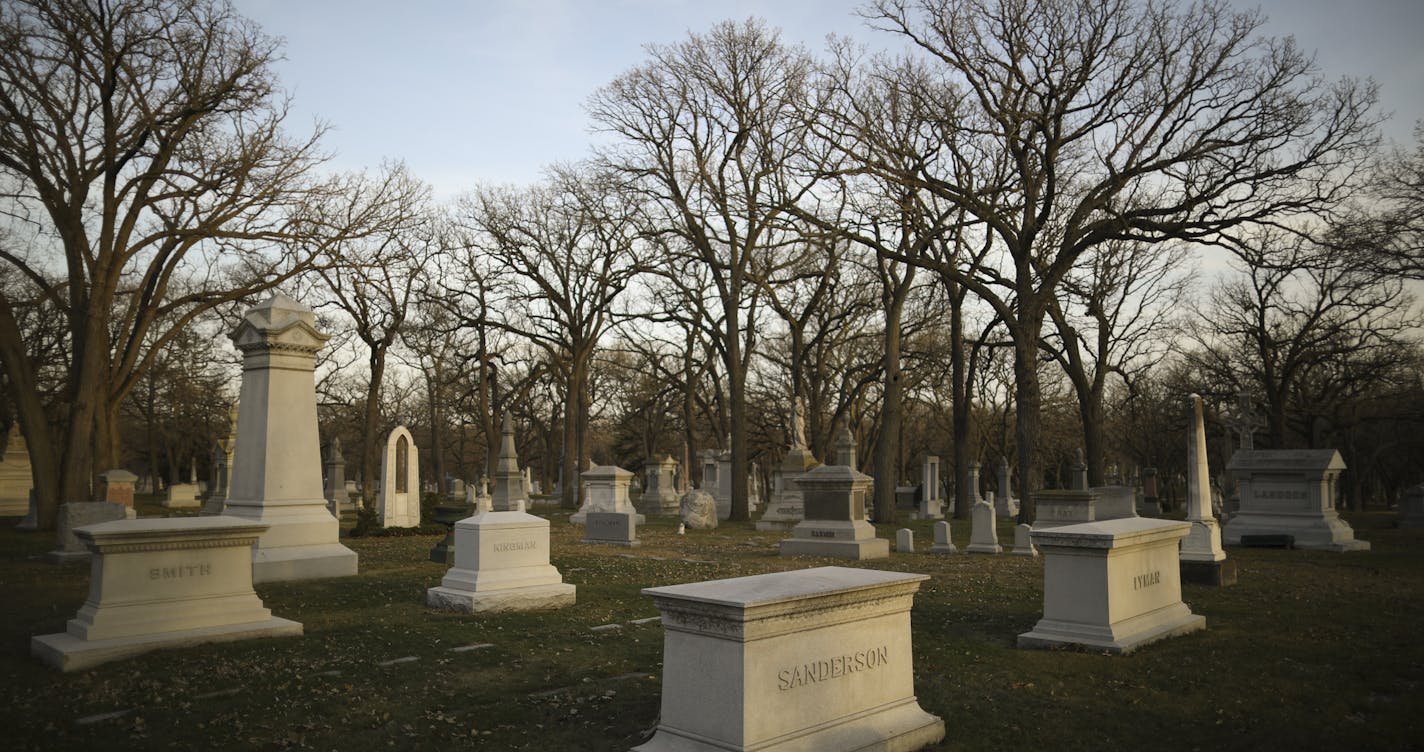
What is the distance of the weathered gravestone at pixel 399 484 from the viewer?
2242cm

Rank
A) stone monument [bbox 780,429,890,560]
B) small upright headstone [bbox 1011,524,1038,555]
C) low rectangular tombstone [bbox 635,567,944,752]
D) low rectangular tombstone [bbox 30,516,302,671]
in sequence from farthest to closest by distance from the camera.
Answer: small upright headstone [bbox 1011,524,1038,555]
stone monument [bbox 780,429,890,560]
low rectangular tombstone [bbox 30,516,302,671]
low rectangular tombstone [bbox 635,567,944,752]

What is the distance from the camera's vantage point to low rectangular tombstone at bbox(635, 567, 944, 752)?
455 cm

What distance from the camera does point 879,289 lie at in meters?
35.1

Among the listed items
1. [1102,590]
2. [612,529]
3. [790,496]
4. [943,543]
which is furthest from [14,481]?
[1102,590]

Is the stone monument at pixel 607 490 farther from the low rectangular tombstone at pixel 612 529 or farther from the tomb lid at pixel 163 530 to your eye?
the tomb lid at pixel 163 530

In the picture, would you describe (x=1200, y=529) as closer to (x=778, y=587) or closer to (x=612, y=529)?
(x=778, y=587)

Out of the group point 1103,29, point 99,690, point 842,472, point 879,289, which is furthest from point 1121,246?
point 99,690

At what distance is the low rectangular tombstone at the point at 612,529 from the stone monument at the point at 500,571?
908 cm

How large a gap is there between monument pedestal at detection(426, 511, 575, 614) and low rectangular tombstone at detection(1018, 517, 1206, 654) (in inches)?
212

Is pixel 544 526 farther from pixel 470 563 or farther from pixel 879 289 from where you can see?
pixel 879 289

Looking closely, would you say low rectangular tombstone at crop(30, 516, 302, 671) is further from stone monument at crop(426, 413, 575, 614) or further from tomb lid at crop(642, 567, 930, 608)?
tomb lid at crop(642, 567, 930, 608)

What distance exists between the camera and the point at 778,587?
16.7 feet

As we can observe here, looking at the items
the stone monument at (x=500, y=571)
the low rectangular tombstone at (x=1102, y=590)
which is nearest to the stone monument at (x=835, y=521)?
the stone monument at (x=500, y=571)

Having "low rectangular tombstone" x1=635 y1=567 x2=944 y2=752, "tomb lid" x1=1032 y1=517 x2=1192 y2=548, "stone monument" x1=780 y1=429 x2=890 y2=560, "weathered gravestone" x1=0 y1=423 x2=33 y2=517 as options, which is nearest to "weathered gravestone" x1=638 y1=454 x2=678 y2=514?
"stone monument" x1=780 y1=429 x2=890 y2=560
